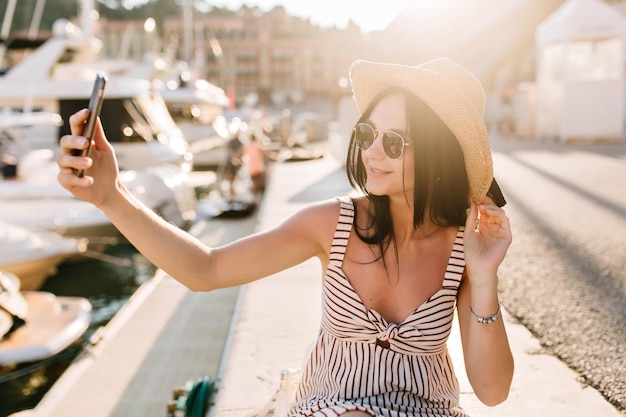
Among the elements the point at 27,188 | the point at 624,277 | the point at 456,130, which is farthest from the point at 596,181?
the point at 27,188

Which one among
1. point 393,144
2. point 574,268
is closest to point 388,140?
point 393,144

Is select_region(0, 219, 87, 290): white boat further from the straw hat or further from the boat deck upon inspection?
the straw hat

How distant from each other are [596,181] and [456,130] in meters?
7.23

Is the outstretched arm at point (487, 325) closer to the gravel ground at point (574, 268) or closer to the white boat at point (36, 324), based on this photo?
the gravel ground at point (574, 268)

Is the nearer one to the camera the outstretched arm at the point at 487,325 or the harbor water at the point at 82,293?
the outstretched arm at the point at 487,325

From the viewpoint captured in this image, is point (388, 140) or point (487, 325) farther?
point (388, 140)

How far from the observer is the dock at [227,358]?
2.62m

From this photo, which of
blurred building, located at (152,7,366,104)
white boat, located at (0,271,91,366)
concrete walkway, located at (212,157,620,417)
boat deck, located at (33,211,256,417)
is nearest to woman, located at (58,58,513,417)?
concrete walkway, located at (212,157,620,417)

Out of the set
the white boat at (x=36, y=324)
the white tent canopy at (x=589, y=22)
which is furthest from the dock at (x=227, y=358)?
the white tent canopy at (x=589, y=22)

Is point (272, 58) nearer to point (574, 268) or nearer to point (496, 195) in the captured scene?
point (574, 268)

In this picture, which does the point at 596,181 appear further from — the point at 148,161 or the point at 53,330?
the point at 148,161

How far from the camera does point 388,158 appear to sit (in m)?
1.88

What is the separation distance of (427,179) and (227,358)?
1.72 meters

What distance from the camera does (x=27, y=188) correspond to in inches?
379
